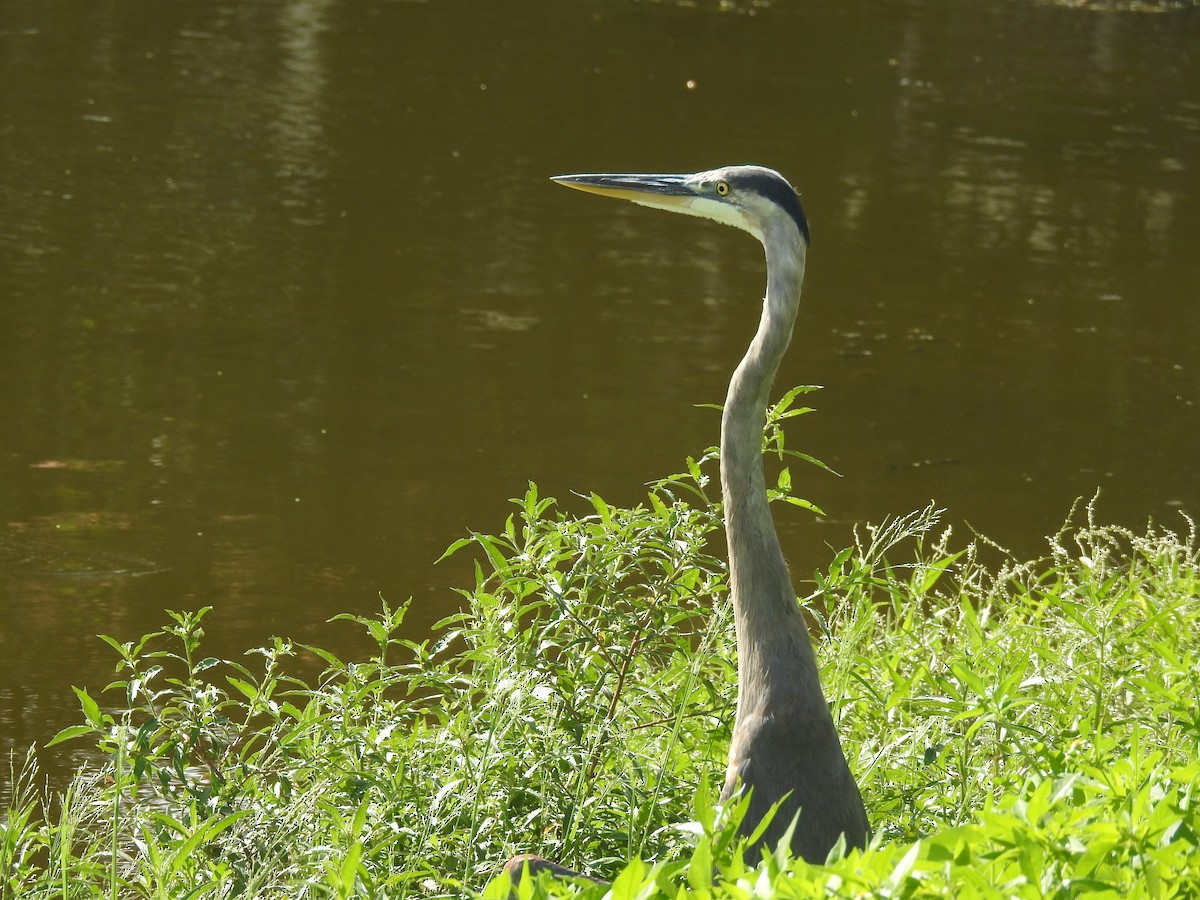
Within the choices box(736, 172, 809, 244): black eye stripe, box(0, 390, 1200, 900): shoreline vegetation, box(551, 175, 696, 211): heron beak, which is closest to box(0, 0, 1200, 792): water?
box(0, 390, 1200, 900): shoreline vegetation

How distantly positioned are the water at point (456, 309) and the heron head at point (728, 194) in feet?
8.10

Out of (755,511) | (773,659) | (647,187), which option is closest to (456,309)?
(647,187)

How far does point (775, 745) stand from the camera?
335 cm

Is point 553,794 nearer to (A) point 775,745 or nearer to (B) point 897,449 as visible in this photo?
(A) point 775,745

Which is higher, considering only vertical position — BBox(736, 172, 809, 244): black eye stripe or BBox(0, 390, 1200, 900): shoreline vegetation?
BBox(736, 172, 809, 244): black eye stripe

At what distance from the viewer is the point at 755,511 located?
3441mm

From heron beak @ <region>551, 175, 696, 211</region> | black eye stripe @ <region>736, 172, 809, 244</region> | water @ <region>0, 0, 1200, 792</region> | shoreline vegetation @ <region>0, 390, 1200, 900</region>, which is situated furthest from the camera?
water @ <region>0, 0, 1200, 792</region>

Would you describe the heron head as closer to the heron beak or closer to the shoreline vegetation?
the heron beak

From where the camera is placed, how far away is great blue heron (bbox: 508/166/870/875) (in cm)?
334

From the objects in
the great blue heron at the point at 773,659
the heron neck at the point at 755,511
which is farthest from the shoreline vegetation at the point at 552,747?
the heron neck at the point at 755,511

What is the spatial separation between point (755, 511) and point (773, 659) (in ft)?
1.02

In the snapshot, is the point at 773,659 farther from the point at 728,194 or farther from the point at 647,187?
the point at 647,187

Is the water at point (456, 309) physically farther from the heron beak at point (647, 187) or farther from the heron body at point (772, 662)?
the heron body at point (772, 662)

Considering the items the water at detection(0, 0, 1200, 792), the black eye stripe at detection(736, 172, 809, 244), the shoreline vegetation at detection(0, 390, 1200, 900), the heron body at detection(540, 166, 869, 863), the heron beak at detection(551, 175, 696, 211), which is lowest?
the water at detection(0, 0, 1200, 792)
